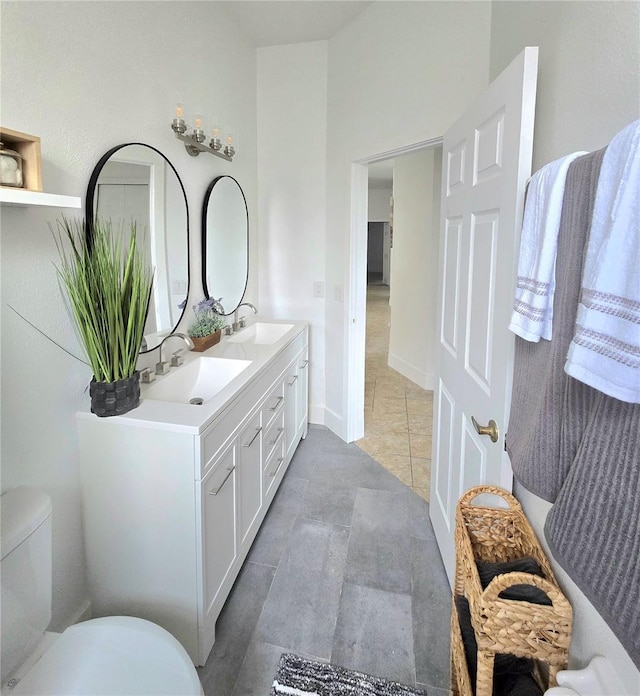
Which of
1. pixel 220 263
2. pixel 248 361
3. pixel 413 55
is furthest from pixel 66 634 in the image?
pixel 413 55

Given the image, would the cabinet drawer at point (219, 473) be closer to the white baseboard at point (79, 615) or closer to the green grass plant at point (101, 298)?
the green grass plant at point (101, 298)

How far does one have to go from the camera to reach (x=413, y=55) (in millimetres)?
2365

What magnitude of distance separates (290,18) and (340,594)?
317 cm

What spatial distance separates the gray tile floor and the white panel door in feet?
0.76

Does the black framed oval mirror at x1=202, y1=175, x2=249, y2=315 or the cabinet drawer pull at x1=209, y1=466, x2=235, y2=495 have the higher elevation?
the black framed oval mirror at x1=202, y1=175, x2=249, y2=315

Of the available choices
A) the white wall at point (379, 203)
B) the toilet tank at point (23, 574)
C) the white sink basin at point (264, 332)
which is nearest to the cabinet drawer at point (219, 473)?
the toilet tank at point (23, 574)

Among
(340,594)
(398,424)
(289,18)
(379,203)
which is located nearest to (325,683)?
(340,594)

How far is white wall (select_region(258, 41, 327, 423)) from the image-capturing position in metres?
3.11

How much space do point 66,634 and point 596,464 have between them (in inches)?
52.5

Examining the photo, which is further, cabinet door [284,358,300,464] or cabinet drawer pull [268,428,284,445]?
cabinet door [284,358,300,464]

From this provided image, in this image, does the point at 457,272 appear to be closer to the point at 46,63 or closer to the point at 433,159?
the point at 46,63

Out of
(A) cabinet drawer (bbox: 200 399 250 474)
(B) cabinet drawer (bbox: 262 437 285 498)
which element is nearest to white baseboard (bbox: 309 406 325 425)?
(B) cabinet drawer (bbox: 262 437 285 498)

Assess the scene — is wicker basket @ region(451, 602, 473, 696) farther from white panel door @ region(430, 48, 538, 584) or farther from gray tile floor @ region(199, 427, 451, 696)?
white panel door @ region(430, 48, 538, 584)

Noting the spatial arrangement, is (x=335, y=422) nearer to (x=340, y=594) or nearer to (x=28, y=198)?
(x=340, y=594)
